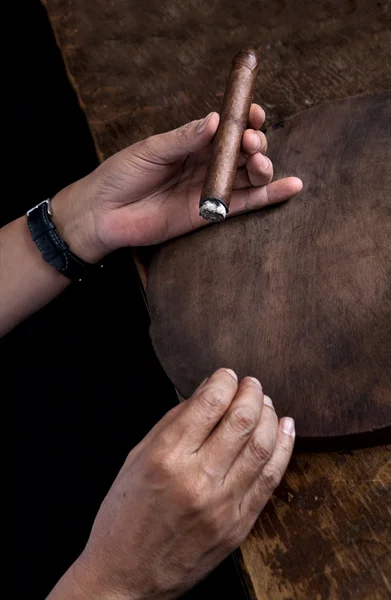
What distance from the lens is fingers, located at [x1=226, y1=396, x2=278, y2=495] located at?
3.25ft

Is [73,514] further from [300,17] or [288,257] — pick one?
[300,17]

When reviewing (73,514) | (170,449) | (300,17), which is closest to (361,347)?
(170,449)

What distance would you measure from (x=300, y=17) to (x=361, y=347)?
3.42ft

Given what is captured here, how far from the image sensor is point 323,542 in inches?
42.1

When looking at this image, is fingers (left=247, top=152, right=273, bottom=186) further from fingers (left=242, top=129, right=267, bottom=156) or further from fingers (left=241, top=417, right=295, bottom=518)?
fingers (left=241, top=417, right=295, bottom=518)

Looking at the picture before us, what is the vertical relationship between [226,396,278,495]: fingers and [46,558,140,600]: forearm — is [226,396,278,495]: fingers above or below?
above

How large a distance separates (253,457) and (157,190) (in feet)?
2.19

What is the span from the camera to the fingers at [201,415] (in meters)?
0.99

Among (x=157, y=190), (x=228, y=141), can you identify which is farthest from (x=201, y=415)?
(x=157, y=190)

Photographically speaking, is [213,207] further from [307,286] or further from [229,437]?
[229,437]

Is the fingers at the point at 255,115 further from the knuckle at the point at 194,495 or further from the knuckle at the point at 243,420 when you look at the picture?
the knuckle at the point at 194,495

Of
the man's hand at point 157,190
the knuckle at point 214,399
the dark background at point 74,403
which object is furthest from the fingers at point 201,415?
the dark background at point 74,403

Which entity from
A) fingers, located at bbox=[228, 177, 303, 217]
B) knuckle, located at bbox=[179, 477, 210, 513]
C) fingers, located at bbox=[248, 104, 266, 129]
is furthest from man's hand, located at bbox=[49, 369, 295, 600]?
fingers, located at bbox=[248, 104, 266, 129]

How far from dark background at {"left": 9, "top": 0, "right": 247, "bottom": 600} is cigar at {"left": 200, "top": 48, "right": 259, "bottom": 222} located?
722mm
